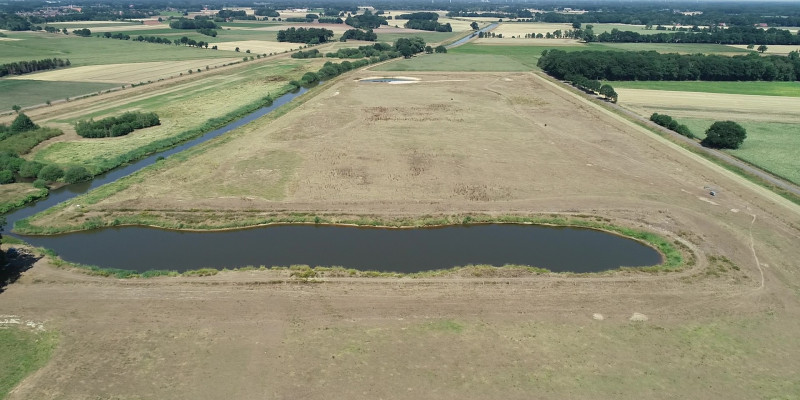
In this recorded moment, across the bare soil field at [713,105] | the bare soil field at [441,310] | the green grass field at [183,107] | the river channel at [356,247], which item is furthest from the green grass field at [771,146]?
the green grass field at [183,107]

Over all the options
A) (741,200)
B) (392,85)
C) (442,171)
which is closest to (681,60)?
(392,85)

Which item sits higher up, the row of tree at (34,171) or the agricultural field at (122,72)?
the agricultural field at (122,72)

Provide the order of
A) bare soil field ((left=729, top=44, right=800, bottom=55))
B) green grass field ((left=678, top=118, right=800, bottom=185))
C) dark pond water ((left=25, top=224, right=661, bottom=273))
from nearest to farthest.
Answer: dark pond water ((left=25, top=224, right=661, bottom=273)), green grass field ((left=678, top=118, right=800, bottom=185)), bare soil field ((left=729, top=44, right=800, bottom=55))

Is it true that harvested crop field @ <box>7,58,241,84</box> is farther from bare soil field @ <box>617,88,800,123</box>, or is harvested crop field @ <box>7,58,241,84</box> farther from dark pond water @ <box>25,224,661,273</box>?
bare soil field @ <box>617,88,800,123</box>

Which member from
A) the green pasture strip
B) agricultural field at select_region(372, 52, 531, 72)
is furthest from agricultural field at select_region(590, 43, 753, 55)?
the green pasture strip

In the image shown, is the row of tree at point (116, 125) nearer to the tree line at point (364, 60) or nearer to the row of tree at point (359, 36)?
the tree line at point (364, 60)
